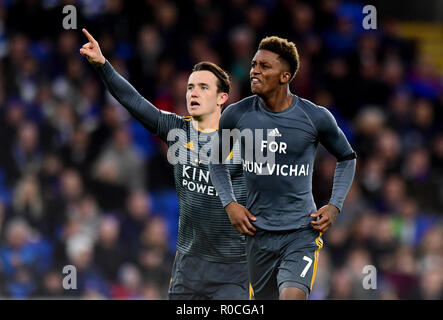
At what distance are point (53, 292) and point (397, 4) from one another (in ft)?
21.7

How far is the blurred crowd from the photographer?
8.29m

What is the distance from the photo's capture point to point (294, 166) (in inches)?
194

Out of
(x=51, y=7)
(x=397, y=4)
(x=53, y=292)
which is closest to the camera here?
(x=53, y=292)

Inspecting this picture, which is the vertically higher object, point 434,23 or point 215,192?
point 434,23

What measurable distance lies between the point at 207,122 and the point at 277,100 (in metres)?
0.64

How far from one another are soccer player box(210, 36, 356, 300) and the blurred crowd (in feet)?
9.58

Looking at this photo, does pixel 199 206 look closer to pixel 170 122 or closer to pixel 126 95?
pixel 170 122

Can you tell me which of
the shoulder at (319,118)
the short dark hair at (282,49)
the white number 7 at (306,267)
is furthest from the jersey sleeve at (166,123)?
the white number 7 at (306,267)

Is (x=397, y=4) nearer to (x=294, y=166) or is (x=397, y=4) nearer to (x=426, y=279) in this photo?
(x=426, y=279)

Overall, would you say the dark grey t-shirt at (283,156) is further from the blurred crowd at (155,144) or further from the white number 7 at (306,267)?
the blurred crowd at (155,144)

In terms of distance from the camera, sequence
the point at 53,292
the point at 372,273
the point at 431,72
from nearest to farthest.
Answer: the point at 372,273 < the point at 53,292 < the point at 431,72
